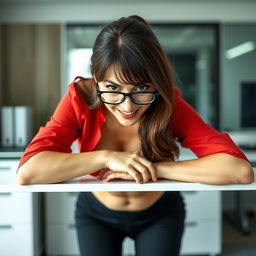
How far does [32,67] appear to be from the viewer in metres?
3.28

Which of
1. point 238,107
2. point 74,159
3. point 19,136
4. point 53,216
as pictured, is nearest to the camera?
point 74,159

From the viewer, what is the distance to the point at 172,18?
130 inches

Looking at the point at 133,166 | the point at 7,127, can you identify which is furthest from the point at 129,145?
the point at 7,127

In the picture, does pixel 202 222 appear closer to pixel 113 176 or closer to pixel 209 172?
pixel 209 172

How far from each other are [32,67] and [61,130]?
2.37 meters

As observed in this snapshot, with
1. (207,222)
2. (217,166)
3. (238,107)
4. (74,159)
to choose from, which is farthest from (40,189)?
(238,107)

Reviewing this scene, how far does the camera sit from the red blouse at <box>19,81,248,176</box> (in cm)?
110

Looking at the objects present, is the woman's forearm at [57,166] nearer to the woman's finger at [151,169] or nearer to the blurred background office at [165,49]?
the woman's finger at [151,169]

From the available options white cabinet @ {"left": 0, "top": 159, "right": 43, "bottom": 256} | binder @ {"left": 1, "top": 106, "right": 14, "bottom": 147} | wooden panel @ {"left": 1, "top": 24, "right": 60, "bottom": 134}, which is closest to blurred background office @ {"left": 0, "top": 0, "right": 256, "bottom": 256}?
wooden panel @ {"left": 1, "top": 24, "right": 60, "bottom": 134}

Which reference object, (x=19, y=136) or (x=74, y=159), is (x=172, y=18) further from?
(x=74, y=159)

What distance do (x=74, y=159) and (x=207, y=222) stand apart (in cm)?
205

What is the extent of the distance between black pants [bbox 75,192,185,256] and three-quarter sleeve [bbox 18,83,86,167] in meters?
0.30

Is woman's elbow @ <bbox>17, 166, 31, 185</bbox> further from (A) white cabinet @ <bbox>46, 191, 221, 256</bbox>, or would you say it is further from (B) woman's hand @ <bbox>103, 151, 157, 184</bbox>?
(A) white cabinet @ <bbox>46, 191, 221, 256</bbox>

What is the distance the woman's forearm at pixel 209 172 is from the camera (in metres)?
1.02
